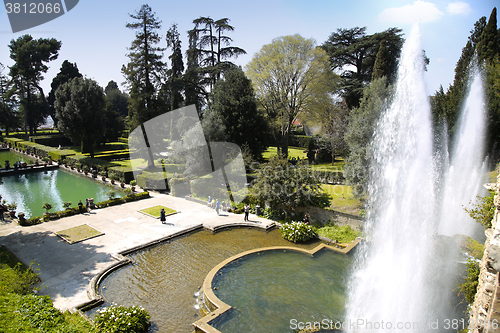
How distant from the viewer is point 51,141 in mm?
51625

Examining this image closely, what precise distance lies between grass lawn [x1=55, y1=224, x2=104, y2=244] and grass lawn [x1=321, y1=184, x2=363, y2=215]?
13.8m

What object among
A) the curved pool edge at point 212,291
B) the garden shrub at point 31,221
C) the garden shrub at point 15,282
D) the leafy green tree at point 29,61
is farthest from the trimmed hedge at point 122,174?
the leafy green tree at point 29,61

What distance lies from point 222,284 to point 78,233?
9.76 m

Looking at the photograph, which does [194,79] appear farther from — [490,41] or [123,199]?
[490,41]

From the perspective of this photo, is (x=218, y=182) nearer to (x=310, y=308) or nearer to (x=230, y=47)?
(x=310, y=308)

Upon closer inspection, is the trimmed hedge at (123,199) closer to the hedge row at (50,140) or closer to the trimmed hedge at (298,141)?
the trimmed hedge at (298,141)

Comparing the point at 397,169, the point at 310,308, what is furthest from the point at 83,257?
the point at 397,169

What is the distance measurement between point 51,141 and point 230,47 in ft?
136

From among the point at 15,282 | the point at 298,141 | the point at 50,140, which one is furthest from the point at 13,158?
the point at 298,141

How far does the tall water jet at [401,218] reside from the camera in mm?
8406

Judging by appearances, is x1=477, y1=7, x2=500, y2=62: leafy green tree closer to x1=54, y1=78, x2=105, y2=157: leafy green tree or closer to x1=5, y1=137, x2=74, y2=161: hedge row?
x1=54, y1=78, x2=105, y2=157: leafy green tree

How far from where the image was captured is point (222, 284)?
10625mm

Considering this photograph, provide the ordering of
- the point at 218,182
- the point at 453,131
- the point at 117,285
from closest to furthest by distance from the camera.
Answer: the point at 117,285 < the point at 453,131 < the point at 218,182

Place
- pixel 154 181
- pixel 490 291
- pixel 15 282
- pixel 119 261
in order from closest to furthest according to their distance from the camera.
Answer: pixel 490 291
pixel 15 282
pixel 119 261
pixel 154 181
